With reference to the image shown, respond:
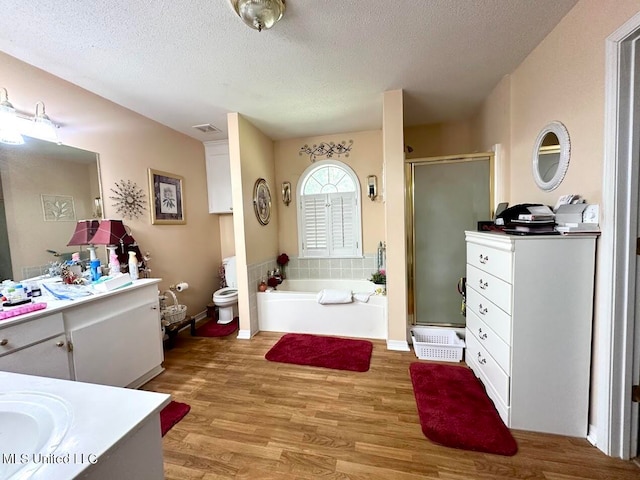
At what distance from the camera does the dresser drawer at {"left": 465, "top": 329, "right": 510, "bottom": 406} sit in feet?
5.11

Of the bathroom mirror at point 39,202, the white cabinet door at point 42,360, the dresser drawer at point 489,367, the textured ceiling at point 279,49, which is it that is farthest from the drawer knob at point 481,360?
the bathroom mirror at point 39,202

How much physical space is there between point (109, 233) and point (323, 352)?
2.17 m

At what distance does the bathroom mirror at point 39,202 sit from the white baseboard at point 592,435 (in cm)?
368

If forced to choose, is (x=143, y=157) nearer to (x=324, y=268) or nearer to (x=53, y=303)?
(x=53, y=303)

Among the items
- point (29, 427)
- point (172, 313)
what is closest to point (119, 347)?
point (172, 313)

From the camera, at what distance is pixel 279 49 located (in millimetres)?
1768

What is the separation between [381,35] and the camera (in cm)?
166

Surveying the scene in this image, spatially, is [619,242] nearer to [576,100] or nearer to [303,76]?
[576,100]

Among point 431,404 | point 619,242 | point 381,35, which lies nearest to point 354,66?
point 381,35

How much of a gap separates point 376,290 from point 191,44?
8.86 ft

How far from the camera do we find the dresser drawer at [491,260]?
4.94ft

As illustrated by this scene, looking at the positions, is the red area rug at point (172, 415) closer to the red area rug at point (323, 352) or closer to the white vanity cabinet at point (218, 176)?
the red area rug at point (323, 352)

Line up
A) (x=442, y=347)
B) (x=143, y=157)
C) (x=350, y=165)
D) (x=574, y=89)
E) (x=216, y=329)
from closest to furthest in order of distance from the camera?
(x=574, y=89)
(x=442, y=347)
(x=143, y=157)
(x=216, y=329)
(x=350, y=165)

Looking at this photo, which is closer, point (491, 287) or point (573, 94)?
point (573, 94)
